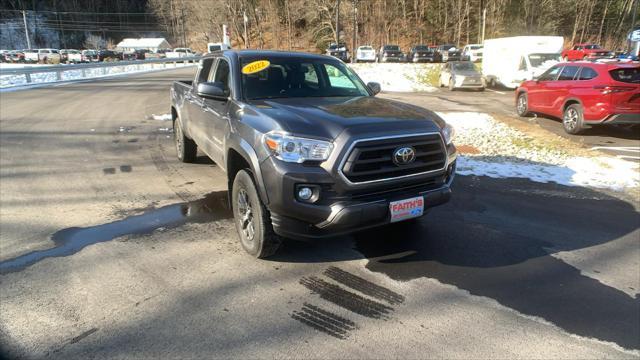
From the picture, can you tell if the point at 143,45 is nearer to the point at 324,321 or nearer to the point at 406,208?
the point at 406,208

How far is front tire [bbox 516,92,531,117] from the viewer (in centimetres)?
1309

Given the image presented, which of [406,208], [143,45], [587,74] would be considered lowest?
[406,208]

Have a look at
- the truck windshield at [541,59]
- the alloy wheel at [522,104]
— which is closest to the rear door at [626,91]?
the alloy wheel at [522,104]

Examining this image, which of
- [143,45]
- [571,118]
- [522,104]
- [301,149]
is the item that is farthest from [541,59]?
[143,45]

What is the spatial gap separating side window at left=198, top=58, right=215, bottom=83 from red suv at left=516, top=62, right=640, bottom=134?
8.70m

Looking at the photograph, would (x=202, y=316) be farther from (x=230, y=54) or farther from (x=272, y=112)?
(x=230, y=54)

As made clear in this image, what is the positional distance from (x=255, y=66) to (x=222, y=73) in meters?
0.59

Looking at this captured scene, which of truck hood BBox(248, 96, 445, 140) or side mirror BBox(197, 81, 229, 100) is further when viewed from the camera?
side mirror BBox(197, 81, 229, 100)

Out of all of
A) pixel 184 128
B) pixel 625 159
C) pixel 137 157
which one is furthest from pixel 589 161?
pixel 137 157

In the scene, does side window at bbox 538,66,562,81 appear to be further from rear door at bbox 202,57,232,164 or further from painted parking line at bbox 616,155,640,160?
rear door at bbox 202,57,232,164

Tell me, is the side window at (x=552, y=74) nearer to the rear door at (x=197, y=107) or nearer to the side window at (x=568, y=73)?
the side window at (x=568, y=73)

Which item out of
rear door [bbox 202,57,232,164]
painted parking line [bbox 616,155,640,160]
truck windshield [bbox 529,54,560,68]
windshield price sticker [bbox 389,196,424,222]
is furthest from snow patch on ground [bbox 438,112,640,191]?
truck windshield [bbox 529,54,560,68]

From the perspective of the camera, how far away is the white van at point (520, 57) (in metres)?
20.0

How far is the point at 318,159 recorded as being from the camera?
3.35 meters
